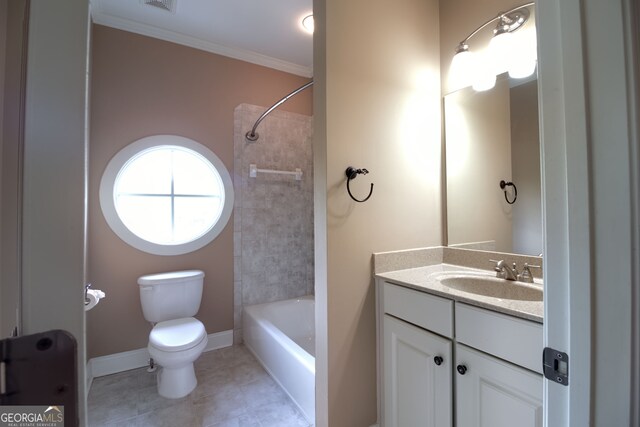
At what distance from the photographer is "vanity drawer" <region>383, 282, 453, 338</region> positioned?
1224 mm

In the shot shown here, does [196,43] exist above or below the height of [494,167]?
above

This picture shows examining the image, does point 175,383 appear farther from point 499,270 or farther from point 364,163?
point 499,270

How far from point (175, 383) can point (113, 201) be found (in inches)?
57.3

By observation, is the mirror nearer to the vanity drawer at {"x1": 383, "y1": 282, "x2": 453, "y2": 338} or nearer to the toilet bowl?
the vanity drawer at {"x1": 383, "y1": 282, "x2": 453, "y2": 338}

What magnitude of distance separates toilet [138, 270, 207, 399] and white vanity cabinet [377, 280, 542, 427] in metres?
1.32

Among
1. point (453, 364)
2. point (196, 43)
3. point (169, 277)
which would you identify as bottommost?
point (453, 364)

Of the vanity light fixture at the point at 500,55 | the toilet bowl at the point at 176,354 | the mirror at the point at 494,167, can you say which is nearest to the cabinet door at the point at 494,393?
the mirror at the point at 494,167

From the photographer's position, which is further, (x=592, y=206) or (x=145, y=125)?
(x=145, y=125)

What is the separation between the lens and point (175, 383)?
1.97 metres

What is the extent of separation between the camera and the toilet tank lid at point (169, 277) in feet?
7.27

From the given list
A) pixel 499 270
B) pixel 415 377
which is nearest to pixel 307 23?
pixel 499 270

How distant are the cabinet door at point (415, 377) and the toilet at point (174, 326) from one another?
1318 mm

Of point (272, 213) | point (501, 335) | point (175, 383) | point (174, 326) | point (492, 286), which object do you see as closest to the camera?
point (501, 335)

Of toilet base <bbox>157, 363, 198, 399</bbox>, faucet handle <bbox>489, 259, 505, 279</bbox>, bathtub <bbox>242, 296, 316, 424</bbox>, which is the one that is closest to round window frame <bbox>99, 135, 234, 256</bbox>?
bathtub <bbox>242, 296, 316, 424</bbox>
